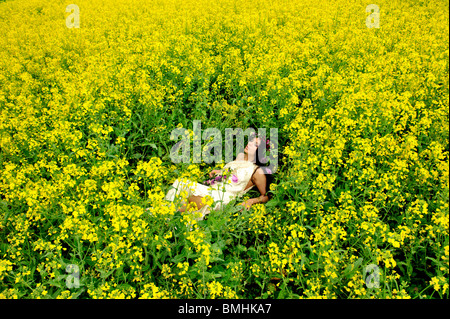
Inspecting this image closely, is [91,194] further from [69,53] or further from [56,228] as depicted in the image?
[69,53]

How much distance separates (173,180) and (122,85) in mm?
2797

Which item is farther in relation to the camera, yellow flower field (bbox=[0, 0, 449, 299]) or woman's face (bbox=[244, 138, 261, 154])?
woman's face (bbox=[244, 138, 261, 154])

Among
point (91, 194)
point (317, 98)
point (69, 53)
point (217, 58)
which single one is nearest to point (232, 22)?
point (217, 58)

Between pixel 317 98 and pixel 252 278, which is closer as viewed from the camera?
pixel 252 278

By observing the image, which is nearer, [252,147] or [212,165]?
[252,147]

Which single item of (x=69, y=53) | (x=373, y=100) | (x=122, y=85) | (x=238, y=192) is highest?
(x=69, y=53)

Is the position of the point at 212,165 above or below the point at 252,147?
below

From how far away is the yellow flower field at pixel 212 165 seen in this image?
2.96 m

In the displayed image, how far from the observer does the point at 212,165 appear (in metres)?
5.04

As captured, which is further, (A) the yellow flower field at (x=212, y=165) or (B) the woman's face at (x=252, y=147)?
(B) the woman's face at (x=252, y=147)

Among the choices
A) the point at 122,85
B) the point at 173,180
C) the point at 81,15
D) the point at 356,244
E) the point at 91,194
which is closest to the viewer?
the point at 356,244

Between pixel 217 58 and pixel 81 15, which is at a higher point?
pixel 81 15

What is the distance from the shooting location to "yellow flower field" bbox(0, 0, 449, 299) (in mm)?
2957

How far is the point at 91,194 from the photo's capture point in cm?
363
